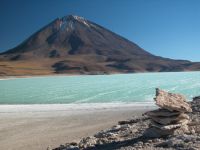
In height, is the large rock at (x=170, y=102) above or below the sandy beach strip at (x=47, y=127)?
above

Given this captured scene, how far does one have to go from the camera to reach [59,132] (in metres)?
19.4

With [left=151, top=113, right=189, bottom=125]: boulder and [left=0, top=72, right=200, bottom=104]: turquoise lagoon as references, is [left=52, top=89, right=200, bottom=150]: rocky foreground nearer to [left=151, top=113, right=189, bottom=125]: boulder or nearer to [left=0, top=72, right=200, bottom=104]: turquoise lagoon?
[left=151, top=113, right=189, bottom=125]: boulder

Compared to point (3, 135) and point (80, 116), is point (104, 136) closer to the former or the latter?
point (3, 135)

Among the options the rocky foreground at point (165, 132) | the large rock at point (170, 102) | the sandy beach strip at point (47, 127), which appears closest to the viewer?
the rocky foreground at point (165, 132)

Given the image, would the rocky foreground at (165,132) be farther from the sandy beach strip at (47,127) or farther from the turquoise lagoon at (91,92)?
the turquoise lagoon at (91,92)

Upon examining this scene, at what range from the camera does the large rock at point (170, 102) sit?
12187mm

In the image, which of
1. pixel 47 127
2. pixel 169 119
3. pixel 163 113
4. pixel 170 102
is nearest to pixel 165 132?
pixel 169 119

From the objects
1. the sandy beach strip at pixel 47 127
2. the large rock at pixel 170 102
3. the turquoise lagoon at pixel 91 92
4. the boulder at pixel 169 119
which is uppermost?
the turquoise lagoon at pixel 91 92

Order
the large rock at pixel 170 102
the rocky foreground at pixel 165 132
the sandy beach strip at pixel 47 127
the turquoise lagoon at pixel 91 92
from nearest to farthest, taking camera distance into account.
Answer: the rocky foreground at pixel 165 132 < the large rock at pixel 170 102 < the sandy beach strip at pixel 47 127 < the turquoise lagoon at pixel 91 92

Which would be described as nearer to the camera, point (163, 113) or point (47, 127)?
point (163, 113)

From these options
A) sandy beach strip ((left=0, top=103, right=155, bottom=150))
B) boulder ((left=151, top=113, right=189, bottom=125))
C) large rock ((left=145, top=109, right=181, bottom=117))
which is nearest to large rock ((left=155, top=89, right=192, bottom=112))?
large rock ((left=145, top=109, right=181, bottom=117))

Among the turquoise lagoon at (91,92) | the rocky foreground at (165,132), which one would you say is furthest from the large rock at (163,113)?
the turquoise lagoon at (91,92)

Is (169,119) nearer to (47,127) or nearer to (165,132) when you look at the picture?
(165,132)

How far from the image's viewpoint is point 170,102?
12.5 m
